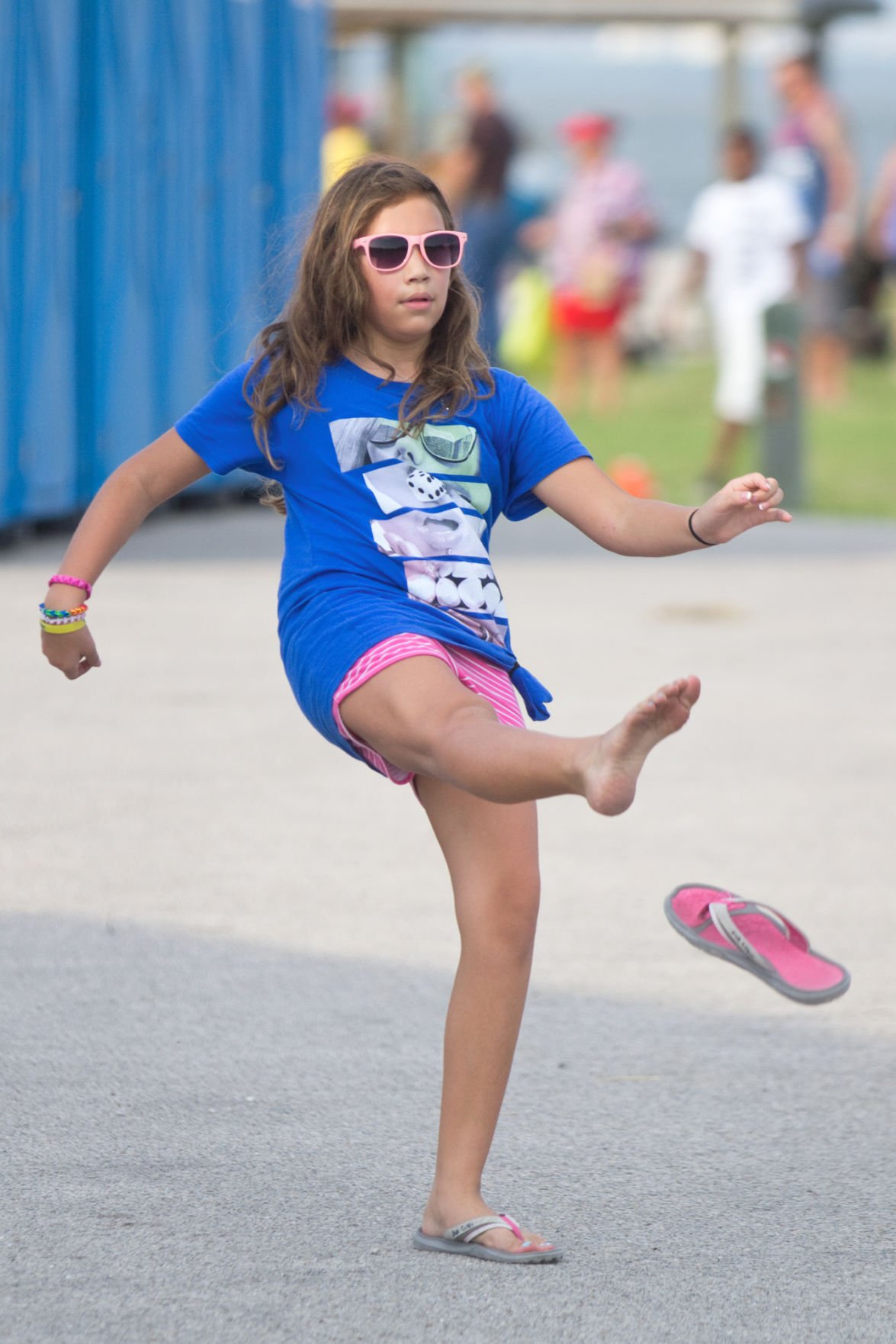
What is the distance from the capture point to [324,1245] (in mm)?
3393

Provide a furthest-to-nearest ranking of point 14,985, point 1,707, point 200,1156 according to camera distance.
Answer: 1. point 1,707
2. point 14,985
3. point 200,1156

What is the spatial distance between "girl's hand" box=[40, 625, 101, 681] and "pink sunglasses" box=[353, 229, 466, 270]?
76cm

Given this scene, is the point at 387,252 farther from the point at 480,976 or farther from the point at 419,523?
the point at 480,976

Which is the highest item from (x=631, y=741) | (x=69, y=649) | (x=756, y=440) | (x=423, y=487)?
(x=423, y=487)

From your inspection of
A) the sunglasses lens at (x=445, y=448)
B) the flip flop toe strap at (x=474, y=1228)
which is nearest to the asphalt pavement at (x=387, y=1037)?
the flip flop toe strap at (x=474, y=1228)

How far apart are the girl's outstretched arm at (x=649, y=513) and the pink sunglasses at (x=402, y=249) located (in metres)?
0.38

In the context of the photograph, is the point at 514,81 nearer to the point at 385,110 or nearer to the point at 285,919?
the point at 385,110

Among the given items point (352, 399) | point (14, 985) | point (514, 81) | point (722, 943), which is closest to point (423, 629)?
point (352, 399)

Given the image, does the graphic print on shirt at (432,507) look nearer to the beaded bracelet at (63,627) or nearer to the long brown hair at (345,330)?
the long brown hair at (345,330)

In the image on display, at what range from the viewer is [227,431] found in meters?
3.59

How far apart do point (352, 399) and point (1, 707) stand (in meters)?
4.56

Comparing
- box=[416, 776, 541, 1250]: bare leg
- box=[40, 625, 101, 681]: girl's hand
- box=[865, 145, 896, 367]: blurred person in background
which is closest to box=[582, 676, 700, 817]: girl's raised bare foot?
box=[416, 776, 541, 1250]: bare leg

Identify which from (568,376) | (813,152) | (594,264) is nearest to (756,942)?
(813,152)

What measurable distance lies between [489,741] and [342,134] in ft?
58.6
